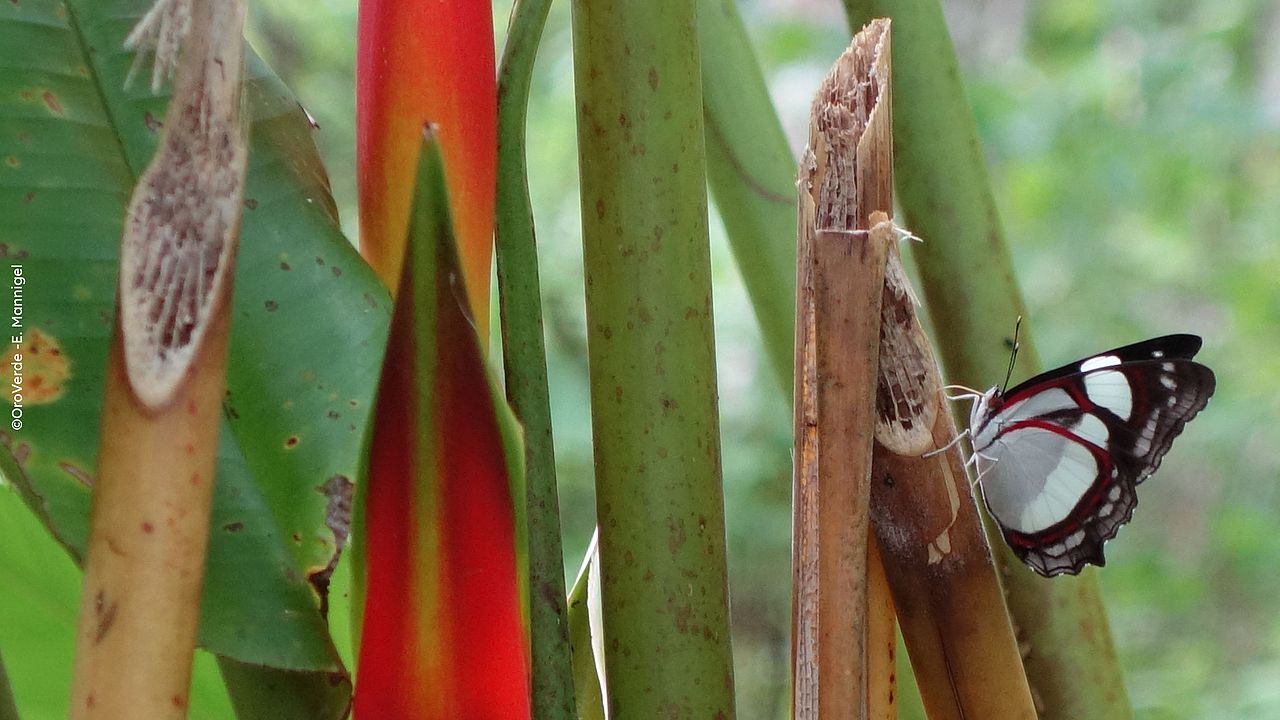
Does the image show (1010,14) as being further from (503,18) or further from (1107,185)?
(503,18)

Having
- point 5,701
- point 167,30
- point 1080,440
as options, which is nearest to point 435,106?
point 167,30

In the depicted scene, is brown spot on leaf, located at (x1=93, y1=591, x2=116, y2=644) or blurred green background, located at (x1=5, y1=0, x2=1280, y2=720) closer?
brown spot on leaf, located at (x1=93, y1=591, x2=116, y2=644)

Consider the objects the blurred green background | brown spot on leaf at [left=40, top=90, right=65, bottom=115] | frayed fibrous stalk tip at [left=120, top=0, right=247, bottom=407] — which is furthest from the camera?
the blurred green background

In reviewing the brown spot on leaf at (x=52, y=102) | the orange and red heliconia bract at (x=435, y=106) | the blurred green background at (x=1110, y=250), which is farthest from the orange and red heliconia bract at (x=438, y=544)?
the blurred green background at (x=1110, y=250)

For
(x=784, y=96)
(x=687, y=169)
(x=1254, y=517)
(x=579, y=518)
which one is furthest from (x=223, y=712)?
(x=1254, y=517)

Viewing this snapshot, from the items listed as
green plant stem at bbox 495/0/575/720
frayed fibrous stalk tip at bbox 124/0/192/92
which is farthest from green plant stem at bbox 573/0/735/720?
frayed fibrous stalk tip at bbox 124/0/192/92

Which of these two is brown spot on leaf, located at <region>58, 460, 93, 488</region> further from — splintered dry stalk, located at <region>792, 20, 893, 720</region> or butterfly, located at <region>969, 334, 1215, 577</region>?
butterfly, located at <region>969, 334, 1215, 577</region>

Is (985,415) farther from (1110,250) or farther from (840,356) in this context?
(1110,250)
